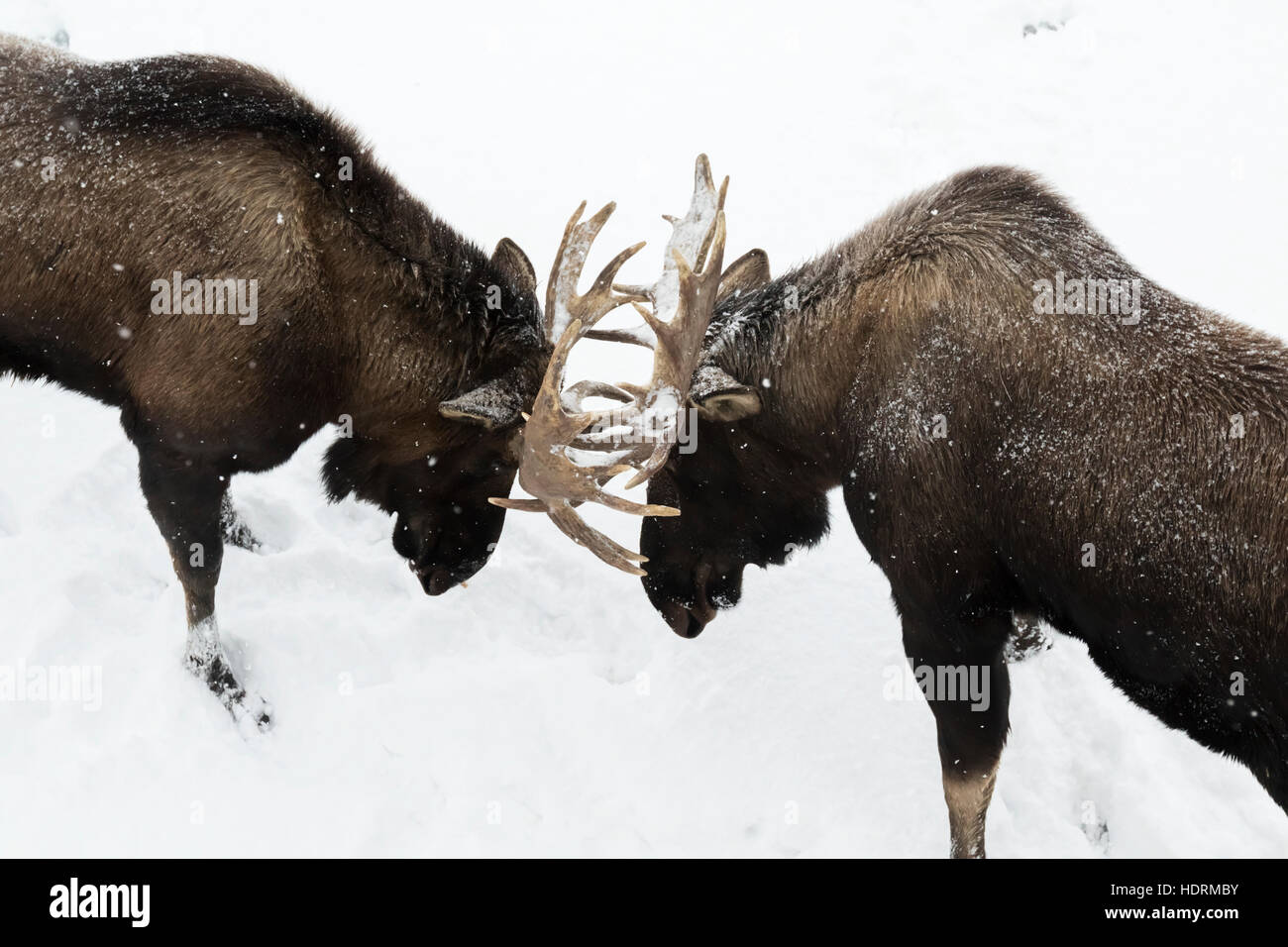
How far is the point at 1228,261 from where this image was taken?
905cm

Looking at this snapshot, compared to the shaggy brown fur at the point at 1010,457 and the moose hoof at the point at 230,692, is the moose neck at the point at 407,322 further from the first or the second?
the moose hoof at the point at 230,692

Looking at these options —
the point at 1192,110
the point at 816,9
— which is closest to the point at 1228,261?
the point at 1192,110

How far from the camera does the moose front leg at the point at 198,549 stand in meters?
5.32

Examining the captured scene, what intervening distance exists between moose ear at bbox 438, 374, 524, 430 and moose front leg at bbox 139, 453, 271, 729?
1.26m

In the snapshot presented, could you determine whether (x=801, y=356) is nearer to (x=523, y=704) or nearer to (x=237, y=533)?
(x=523, y=704)

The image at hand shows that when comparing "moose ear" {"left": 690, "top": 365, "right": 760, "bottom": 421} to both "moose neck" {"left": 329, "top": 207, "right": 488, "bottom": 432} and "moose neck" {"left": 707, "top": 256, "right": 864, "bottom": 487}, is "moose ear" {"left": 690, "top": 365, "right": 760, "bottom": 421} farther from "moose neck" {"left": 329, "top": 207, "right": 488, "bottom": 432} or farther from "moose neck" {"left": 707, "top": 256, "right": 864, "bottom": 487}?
"moose neck" {"left": 329, "top": 207, "right": 488, "bottom": 432}

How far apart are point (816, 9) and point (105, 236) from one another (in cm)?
803

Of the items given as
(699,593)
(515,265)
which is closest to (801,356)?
(699,593)

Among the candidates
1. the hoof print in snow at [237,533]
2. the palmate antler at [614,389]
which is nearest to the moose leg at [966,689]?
the palmate antler at [614,389]

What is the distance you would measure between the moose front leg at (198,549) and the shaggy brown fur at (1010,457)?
6.95 feet

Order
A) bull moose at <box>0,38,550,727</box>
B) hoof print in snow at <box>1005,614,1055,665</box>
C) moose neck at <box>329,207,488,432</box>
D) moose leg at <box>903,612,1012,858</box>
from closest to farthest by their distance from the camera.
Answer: moose leg at <box>903,612,1012,858</box>, bull moose at <box>0,38,550,727</box>, moose neck at <box>329,207,488,432</box>, hoof print in snow at <box>1005,614,1055,665</box>

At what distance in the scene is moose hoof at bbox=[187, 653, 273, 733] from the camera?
5.56m

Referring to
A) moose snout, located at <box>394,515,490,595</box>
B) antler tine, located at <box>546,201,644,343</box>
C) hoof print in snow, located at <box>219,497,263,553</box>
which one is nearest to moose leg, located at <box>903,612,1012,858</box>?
antler tine, located at <box>546,201,644,343</box>
